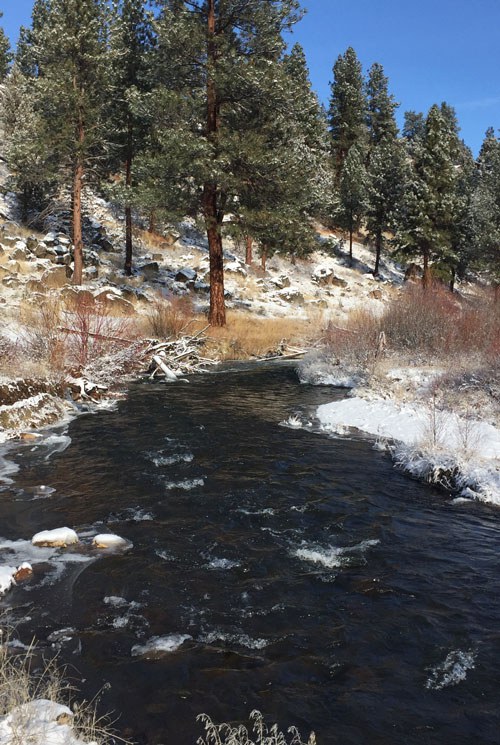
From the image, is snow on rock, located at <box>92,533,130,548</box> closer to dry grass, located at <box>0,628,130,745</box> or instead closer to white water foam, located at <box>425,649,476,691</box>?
dry grass, located at <box>0,628,130,745</box>

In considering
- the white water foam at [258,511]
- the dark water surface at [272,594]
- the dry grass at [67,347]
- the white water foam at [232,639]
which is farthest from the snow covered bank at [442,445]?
the dry grass at [67,347]

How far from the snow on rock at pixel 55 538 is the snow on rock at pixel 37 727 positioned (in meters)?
2.87

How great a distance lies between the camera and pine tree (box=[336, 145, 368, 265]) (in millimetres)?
47594

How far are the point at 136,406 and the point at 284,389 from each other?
4586mm

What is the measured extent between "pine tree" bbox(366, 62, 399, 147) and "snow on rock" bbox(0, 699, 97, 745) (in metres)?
66.7

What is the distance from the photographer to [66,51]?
24297mm

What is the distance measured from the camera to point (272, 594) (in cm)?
506

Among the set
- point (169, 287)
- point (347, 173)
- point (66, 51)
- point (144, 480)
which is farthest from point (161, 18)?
point (347, 173)

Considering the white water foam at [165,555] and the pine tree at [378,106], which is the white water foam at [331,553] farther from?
the pine tree at [378,106]

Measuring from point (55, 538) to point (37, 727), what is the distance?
3.19m

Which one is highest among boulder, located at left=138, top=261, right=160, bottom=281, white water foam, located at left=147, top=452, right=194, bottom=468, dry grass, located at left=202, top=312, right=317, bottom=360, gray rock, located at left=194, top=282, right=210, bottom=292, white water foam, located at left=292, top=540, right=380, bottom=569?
boulder, located at left=138, top=261, right=160, bottom=281

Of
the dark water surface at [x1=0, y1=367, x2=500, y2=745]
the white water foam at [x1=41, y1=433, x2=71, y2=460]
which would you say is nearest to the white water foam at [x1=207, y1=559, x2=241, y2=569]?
the dark water surface at [x1=0, y1=367, x2=500, y2=745]

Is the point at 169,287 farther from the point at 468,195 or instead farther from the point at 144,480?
the point at 468,195

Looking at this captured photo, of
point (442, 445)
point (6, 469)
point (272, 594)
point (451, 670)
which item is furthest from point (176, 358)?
point (451, 670)
